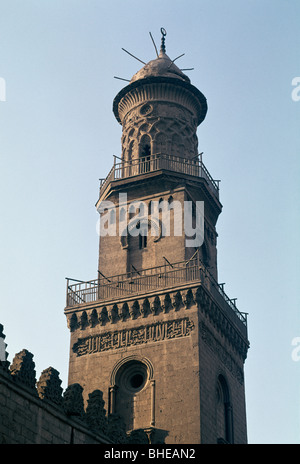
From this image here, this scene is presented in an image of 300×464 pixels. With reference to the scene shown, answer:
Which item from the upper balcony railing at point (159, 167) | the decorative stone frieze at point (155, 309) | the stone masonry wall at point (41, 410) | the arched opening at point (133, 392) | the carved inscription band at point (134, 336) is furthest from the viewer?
the upper balcony railing at point (159, 167)

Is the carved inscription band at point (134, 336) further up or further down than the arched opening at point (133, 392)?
further up

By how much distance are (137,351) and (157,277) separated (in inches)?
126

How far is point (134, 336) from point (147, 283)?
2.30 metres

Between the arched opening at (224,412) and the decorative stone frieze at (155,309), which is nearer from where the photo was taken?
the decorative stone frieze at (155,309)

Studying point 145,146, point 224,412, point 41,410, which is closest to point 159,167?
point 145,146

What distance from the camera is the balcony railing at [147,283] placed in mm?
31344

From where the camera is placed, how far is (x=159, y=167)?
1379 inches

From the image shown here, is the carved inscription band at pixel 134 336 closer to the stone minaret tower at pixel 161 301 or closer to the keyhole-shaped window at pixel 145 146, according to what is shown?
the stone minaret tower at pixel 161 301

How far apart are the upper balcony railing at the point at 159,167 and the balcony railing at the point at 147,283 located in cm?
509

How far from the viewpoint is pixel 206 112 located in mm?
39781

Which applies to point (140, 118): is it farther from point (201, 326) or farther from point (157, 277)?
point (201, 326)

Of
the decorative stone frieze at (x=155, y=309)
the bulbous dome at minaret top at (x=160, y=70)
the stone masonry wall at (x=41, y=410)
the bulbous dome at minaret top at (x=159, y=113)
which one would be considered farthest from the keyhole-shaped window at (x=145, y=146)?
the stone masonry wall at (x=41, y=410)

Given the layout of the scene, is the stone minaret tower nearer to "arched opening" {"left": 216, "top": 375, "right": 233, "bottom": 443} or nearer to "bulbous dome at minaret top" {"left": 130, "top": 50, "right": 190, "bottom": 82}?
"arched opening" {"left": 216, "top": 375, "right": 233, "bottom": 443}
